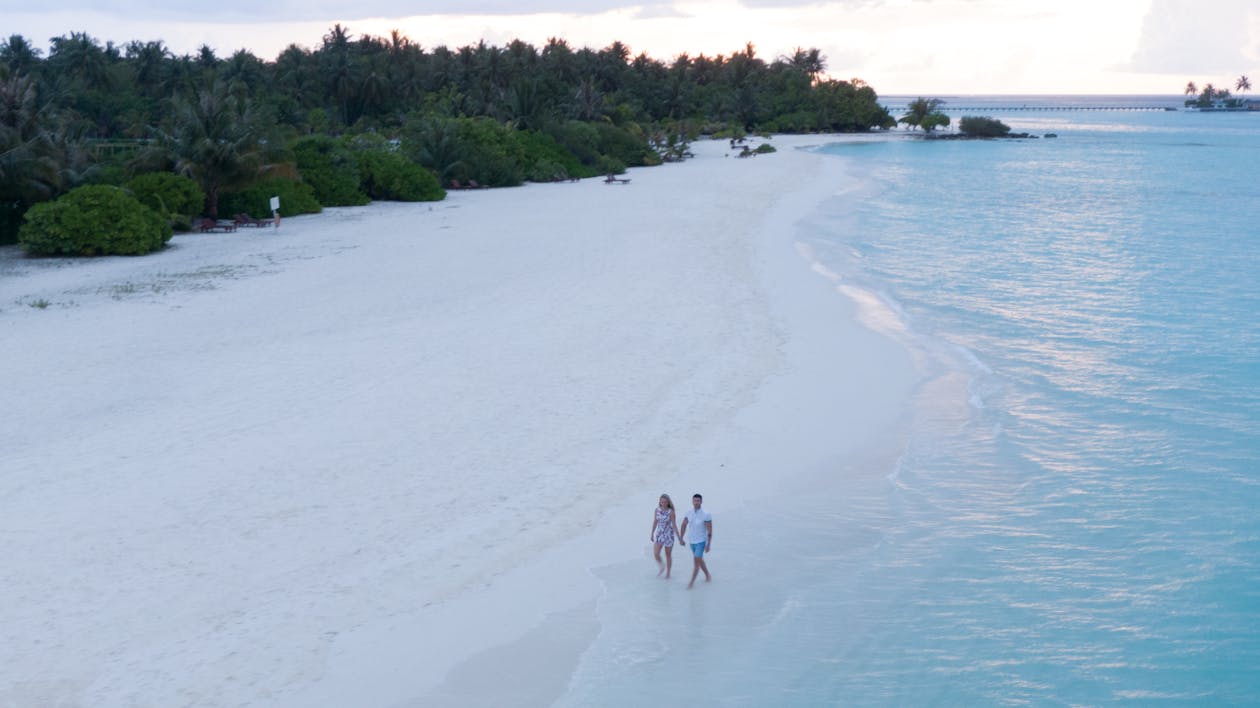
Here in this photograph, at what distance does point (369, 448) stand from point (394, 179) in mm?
32876

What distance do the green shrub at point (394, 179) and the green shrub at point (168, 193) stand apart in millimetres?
10148

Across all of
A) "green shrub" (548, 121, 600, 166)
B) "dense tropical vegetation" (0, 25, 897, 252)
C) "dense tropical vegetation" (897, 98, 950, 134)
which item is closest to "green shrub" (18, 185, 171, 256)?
"dense tropical vegetation" (0, 25, 897, 252)

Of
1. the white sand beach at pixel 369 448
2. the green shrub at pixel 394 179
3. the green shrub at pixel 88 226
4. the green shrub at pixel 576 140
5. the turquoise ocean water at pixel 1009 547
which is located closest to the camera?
the white sand beach at pixel 369 448

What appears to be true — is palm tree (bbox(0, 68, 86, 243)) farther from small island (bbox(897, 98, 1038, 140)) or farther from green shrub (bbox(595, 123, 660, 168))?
small island (bbox(897, 98, 1038, 140))

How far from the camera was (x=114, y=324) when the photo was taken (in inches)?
813

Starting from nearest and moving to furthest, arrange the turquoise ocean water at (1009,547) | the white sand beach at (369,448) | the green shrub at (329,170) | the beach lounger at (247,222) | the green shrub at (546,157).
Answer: the white sand beach at (369,448) → the turquoise ocean water at (1009,547) → the beach lounger at (247,222) → the green shrub at (329,170) → the green shrub at (546,157)

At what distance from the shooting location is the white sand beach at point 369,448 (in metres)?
9.29

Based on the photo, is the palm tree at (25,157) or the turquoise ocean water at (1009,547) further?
the palm tree at (25,157)

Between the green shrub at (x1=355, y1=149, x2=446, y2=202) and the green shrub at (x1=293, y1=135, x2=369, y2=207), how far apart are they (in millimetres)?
795

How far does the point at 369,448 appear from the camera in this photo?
45.6ft

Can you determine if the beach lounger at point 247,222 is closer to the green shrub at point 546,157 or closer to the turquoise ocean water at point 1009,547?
the green shrub at point 546,157

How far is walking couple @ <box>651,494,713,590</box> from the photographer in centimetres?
1075

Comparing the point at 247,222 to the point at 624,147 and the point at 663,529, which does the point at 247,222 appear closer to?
the point at 663,529

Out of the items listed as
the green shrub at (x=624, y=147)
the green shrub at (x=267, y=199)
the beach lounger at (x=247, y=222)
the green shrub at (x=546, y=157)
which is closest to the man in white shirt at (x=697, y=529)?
the beach lounger at (x=247, y=222)
